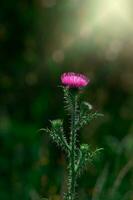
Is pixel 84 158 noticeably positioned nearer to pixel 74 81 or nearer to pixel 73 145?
pixel 73 145

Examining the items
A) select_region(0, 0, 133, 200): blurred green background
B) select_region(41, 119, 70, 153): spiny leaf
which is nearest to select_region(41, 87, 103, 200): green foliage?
select_region(41, 119, 70, 153): spiny leaf

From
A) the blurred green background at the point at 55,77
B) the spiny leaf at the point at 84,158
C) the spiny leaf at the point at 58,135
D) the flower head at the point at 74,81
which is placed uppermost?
the blurred green background at the point at 55,77

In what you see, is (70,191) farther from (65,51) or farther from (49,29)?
(49,29)

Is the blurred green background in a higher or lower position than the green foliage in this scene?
higher

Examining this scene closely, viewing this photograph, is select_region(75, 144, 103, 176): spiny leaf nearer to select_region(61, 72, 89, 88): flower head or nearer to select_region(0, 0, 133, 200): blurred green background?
select_region(61, 72, 89, 88): flower head

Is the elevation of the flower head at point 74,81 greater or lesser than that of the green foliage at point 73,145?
greater

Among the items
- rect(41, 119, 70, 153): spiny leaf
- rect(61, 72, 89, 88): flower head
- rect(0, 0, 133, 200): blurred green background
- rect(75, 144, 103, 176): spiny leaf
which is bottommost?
rect(75, 144, 103, 176): spiny leaf

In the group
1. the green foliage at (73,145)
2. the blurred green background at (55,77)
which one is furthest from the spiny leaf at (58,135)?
the blurred green background at (55,77)

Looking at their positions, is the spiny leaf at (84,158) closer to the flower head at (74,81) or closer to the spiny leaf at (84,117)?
the spiny leaf at (84,117)

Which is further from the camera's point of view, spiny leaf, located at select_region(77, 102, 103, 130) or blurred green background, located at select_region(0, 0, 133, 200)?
blurred green background, located at select_region(0, 0, 133, 200)

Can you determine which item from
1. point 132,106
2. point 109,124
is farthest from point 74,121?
point 132,106
